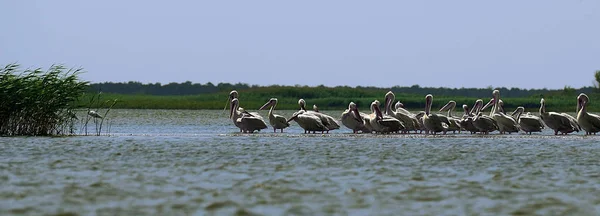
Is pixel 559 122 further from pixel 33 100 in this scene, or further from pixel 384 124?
pixel 33 100

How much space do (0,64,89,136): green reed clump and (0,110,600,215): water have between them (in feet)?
4.66

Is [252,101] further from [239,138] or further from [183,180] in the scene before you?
[183,180]

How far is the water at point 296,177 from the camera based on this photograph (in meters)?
8.30

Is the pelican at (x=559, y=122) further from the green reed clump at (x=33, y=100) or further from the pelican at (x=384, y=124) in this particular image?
the green reed clump at (x=33, y=100)

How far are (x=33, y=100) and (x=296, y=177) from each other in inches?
345

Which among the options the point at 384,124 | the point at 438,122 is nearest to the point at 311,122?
the point at 384,124

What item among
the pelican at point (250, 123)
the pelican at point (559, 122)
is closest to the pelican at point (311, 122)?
the pelican at point (250, 123)

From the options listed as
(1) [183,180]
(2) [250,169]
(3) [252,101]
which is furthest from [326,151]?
(3) [252,101]

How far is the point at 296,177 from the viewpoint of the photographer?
10.8 metres

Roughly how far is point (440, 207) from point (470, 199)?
650 millimetres

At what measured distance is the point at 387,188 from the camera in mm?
9734

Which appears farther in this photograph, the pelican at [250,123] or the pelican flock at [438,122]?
the pelican at [250,123]

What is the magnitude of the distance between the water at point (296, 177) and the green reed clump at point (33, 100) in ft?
4.66

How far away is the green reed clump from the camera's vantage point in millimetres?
18156
